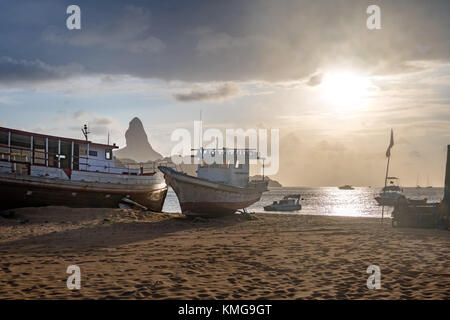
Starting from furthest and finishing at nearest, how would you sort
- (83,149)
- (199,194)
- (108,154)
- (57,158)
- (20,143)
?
(108,154) < (83,149) < (57,158) < (199,194) < (20,143)

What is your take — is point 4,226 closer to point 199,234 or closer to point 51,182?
point 51,182

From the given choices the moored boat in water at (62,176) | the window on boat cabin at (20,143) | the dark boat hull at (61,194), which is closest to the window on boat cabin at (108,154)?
the moored boat in water at (62,176)

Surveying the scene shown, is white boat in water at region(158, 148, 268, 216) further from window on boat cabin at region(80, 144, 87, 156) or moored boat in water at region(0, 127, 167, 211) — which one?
window on boat cabin at region(80, 144, 87, 156)

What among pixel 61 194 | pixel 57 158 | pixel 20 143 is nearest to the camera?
pixel 61 194

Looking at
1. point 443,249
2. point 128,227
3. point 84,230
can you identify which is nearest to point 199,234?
point 128,227

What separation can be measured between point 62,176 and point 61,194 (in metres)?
1.03

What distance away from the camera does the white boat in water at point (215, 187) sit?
22.2 meters

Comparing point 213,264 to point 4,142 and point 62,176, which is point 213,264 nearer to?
point 62,176

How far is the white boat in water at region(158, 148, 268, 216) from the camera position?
22203 mm

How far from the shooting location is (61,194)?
20.6 meters

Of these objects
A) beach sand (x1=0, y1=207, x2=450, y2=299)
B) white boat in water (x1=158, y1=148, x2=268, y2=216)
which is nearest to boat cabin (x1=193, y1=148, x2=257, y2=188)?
white boat in water (x1=158, y1=148, x2=268, y2=216)

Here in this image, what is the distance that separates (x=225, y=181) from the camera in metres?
26.1

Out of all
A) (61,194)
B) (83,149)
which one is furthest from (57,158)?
(61,194)

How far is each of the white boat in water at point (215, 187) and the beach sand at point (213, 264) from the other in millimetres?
6163
